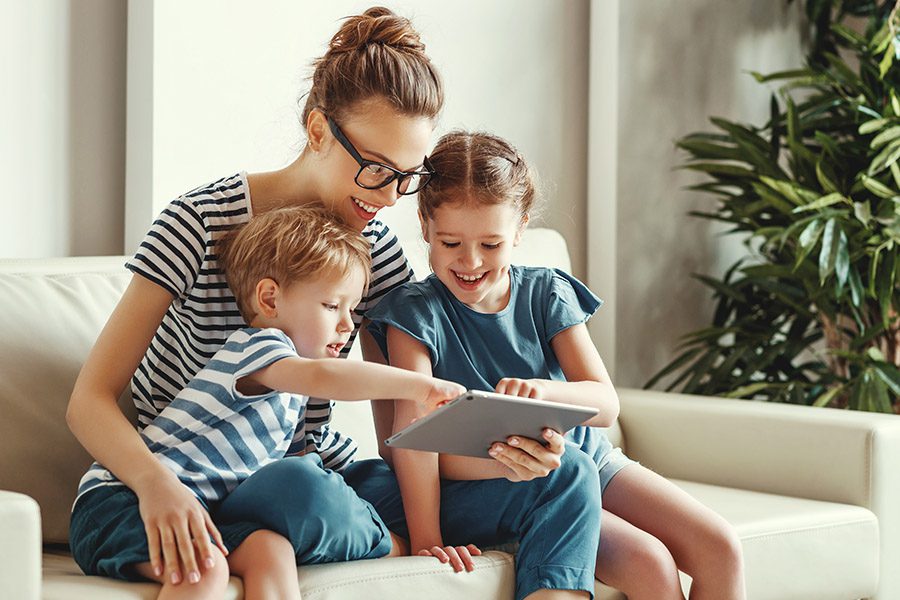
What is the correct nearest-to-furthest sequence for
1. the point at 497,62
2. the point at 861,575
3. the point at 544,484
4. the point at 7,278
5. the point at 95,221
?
1. the point at 544,484
2. the point at 7,278
3. the point at 861,575
4. the point at 95,221
5. the point at 497,62

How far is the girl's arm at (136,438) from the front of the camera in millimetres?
1578

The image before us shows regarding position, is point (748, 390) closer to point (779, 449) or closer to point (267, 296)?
point (779, 449)

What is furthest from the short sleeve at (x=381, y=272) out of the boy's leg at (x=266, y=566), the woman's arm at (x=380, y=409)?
the boy's leg at (x=266, y=566)

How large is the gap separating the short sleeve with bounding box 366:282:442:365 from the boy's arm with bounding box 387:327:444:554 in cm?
5

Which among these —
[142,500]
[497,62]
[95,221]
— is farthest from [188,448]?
[497,62]

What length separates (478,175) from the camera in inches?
76.9

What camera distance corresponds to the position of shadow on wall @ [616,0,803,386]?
3.43 meters

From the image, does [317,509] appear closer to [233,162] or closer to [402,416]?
[402,416]

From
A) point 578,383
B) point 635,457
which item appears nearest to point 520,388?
point 578,383

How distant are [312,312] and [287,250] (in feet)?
0.33

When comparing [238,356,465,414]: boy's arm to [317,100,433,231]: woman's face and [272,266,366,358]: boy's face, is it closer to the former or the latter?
[272,266,366,358]: boy's face

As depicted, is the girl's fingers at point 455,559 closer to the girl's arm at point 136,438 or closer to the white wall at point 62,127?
the girl's arm at point 136,438

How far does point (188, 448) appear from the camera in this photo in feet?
5.69

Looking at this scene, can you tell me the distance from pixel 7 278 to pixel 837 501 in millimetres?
1651
